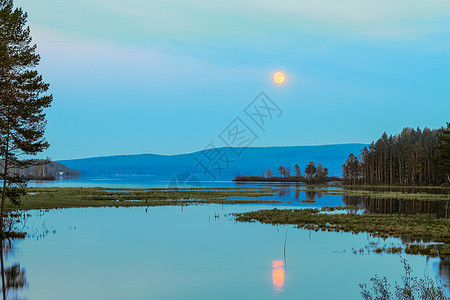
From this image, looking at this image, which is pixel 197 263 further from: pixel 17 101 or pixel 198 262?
pixel 17 101

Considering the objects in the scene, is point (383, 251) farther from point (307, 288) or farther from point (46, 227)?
point (46, 227)

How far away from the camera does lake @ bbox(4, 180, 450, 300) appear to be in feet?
61.8

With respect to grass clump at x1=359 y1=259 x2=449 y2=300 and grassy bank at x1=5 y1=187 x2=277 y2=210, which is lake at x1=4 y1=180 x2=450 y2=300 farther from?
grassy bank at x1=5 y1=187 x2=277 y2=210

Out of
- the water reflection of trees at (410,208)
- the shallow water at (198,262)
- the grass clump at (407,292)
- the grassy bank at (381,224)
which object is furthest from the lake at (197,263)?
the water reflection of trees at (410,208)

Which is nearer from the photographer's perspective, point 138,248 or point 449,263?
point 449,263

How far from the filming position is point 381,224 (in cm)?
3712

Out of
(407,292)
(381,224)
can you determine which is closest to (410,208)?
(381,224)

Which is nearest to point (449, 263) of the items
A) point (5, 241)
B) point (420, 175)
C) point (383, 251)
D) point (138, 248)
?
point (383, 251)

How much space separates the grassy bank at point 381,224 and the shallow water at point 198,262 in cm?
193

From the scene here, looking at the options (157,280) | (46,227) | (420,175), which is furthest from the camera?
(420,175)

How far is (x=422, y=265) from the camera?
897 inches

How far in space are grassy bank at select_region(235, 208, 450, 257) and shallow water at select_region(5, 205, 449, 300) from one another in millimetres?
1932

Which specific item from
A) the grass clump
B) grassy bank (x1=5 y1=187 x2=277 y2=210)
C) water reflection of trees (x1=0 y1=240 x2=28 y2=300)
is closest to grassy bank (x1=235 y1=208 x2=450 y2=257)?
the grass clump

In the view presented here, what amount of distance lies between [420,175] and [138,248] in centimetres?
13099
